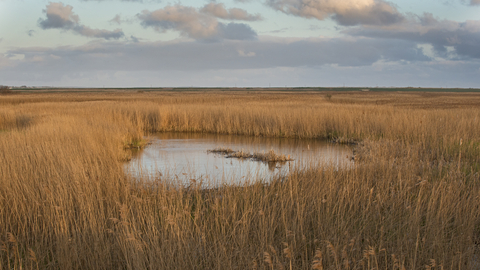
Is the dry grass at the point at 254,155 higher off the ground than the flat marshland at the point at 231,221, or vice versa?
the flat marshland at the point at 231,221

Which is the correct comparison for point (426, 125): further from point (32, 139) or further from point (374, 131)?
point (32, 139)

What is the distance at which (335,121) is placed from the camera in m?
15.4

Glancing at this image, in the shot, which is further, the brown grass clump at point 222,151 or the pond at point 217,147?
the brown grass clump at point 222,151

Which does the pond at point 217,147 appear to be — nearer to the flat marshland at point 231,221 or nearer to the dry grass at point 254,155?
the dry grass at point 254,155

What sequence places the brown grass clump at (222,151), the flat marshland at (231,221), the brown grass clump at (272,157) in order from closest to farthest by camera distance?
the flat marshland at (231,221) < the brown grass clump at (272,157) < the brown grass clump at (222,151)

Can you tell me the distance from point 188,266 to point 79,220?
1.72 meters

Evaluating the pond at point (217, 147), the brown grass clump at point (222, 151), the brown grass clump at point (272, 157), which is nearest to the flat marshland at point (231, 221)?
the pond at point (217, 147)

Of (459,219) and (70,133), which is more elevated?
(70,133)

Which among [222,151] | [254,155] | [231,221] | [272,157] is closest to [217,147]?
[222,151]

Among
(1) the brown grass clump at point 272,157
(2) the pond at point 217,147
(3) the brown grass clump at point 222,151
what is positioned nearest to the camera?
(2) the pond at point 217,147

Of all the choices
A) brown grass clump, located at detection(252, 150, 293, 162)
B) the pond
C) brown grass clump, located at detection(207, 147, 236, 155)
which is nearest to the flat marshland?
the pond

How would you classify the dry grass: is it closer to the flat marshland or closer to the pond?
the pond

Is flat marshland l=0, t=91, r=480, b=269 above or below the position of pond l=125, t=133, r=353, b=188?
above

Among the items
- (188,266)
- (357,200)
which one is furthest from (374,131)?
(188,266)
